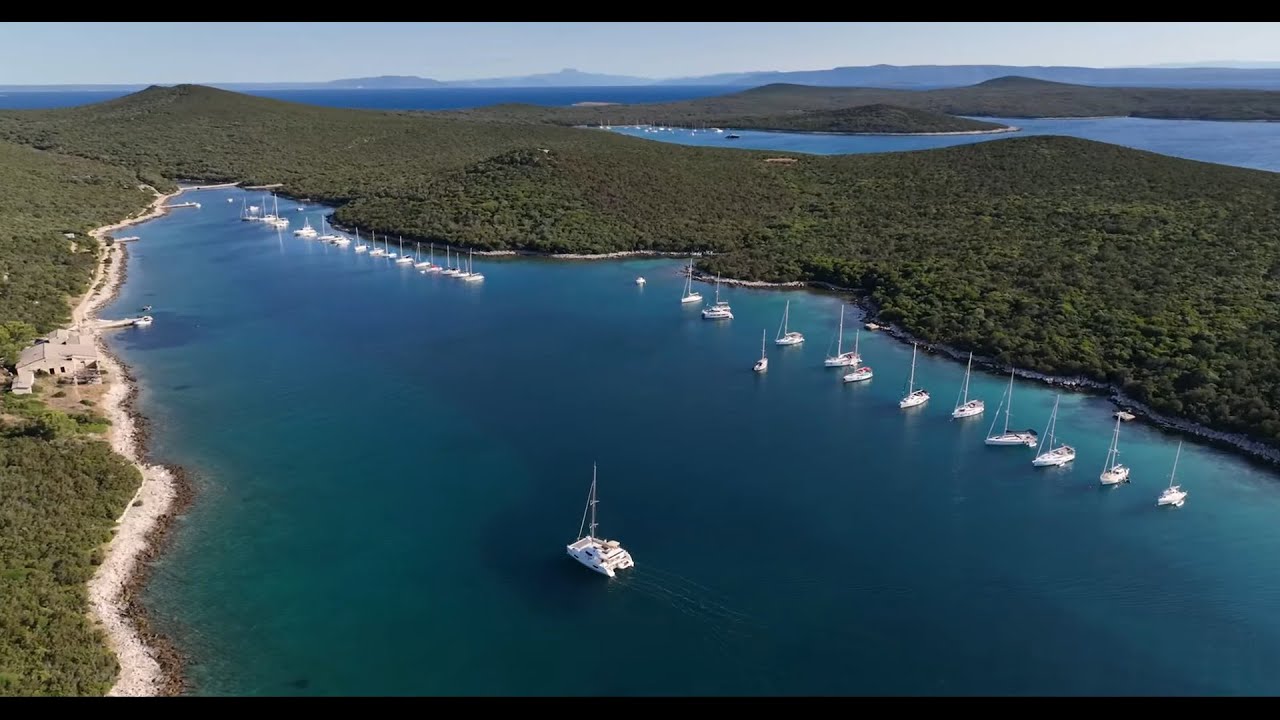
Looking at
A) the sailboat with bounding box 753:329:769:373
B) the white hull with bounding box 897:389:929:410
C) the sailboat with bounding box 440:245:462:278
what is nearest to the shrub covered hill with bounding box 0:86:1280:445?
A: the sailboat with bounding box 440:245:462:278

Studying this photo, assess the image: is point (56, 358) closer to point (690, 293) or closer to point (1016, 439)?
point (690, 293)

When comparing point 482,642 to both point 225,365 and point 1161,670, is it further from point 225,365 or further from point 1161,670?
point 225,365

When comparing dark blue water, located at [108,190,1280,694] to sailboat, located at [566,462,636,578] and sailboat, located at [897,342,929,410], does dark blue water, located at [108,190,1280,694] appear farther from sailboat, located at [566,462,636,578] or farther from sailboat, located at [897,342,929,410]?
sailboat, located at [897,342,929,410]

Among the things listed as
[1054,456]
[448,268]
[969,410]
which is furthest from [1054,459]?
[448,268]

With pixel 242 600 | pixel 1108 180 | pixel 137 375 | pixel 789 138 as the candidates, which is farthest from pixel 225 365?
pixel 789 138

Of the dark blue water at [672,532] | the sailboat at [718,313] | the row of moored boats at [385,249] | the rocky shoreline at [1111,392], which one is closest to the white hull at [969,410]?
the dark blue water at [672,532]

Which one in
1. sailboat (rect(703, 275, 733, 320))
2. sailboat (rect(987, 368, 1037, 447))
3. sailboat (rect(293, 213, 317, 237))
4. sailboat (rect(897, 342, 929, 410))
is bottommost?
sailboat (rect(987, 368, 1037, 447))

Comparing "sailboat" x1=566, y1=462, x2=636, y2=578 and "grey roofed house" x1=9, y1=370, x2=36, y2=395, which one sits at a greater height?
"grey roofed house" x1=9, y1=370, x2=36, y2=395
